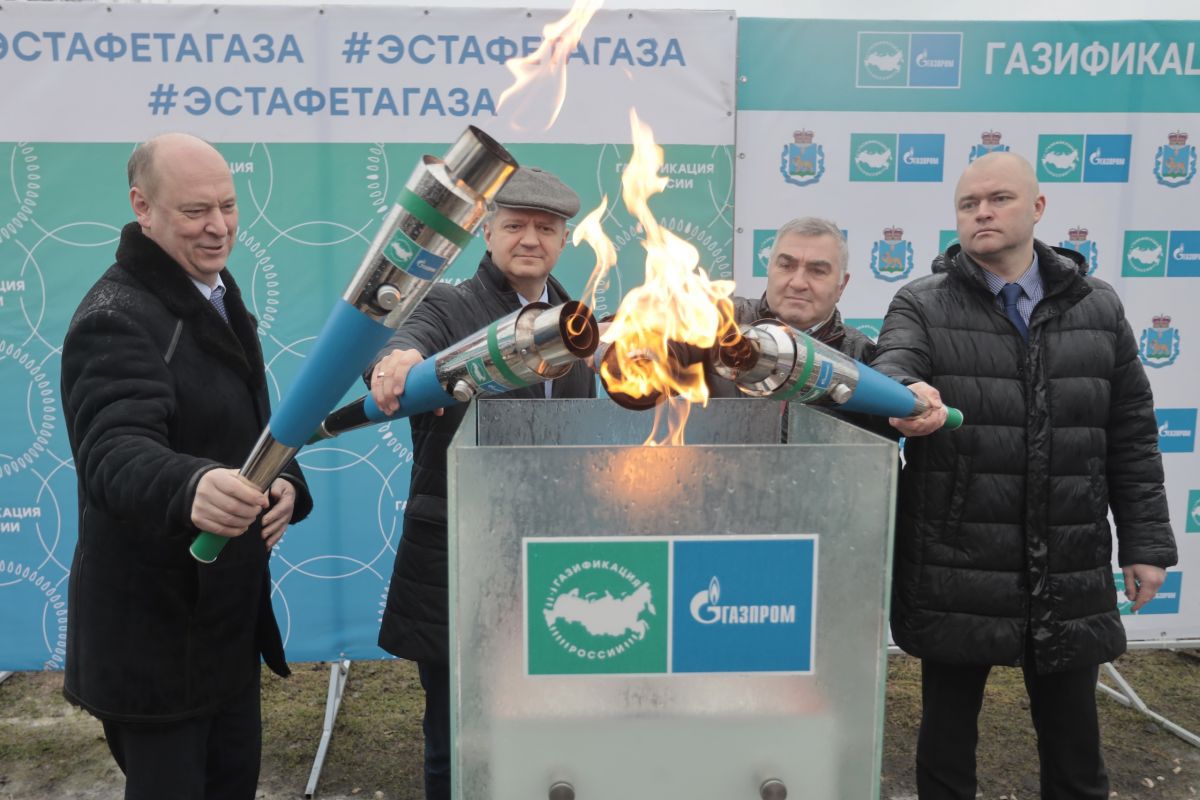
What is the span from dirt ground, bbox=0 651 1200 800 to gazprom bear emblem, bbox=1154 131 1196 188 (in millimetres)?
2299

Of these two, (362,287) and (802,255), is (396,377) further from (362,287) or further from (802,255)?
(802,255)

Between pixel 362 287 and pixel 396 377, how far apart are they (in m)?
0.42

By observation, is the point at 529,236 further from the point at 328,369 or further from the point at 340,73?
the point at 340,73

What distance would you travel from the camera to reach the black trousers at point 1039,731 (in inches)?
97.0

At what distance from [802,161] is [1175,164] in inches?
62.6

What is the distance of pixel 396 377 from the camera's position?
5.29 feet

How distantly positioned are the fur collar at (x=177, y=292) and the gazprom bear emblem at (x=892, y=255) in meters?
2.65

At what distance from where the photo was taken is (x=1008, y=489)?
2.38 m

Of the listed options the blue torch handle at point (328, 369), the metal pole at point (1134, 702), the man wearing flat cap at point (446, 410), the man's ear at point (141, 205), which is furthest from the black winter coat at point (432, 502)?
the metal pole at point (1134, 702)

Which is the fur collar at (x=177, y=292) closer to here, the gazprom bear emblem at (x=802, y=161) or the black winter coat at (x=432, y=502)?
the black winter coat at (x=432, y=502)

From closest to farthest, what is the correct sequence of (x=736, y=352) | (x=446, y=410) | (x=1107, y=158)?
1. (x=736, y=352)
2. (x=446, y=410)
3. (x=1107, y=158)

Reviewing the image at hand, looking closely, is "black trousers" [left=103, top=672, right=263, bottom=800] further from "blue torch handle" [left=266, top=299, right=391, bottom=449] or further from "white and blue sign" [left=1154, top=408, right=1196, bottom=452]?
"white and blue sign" [left=1154, top=408, right=1196, bottom=452]

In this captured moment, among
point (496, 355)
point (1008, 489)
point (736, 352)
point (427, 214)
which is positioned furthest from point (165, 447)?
point (1008, 489)

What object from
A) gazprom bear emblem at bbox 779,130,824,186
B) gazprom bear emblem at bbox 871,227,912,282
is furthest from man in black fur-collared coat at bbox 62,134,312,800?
gazprom bear emblem at bbox 871,227,912,282
